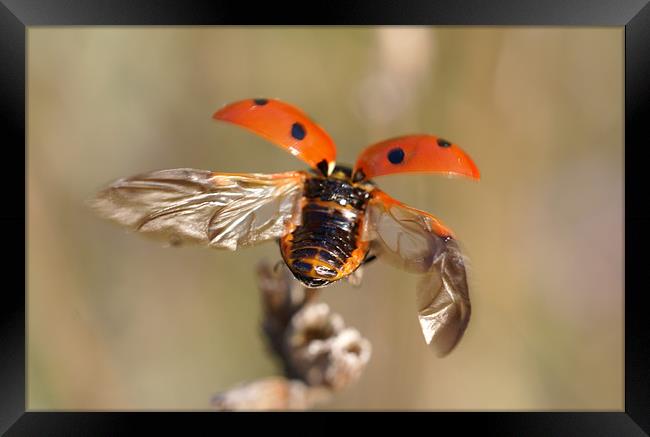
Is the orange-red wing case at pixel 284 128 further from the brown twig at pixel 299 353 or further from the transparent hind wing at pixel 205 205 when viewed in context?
the brown twig at pixel 299 353

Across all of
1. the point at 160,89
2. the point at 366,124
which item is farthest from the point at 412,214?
the point at 160,89

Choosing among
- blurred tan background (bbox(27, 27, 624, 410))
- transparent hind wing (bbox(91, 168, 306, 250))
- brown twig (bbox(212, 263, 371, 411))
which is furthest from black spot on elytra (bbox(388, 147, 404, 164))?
blurred tan background (bbox(27, 27, 624, 410))

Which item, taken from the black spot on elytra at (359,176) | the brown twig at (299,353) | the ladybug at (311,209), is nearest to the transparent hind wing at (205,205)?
the ladybug at (311,209)

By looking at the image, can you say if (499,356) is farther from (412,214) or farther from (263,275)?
(412,214)

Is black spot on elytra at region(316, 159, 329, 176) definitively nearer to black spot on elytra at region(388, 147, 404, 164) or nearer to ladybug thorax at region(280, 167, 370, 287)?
ladybug thorax at region(280, 167, 370, 287)

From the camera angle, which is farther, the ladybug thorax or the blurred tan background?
the blurred tan background

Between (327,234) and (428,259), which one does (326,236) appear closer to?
(327,234)
